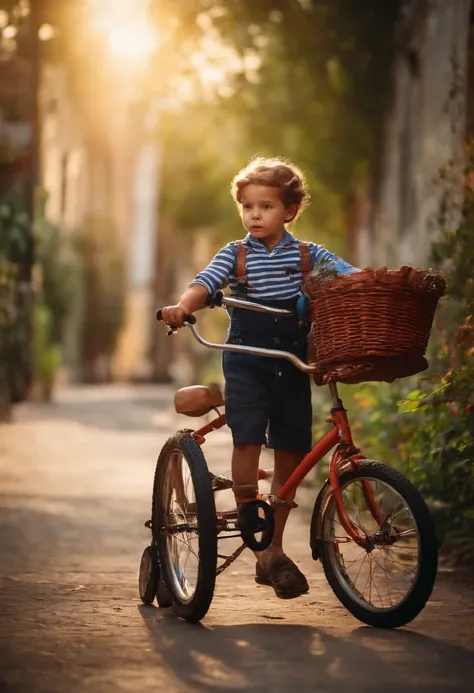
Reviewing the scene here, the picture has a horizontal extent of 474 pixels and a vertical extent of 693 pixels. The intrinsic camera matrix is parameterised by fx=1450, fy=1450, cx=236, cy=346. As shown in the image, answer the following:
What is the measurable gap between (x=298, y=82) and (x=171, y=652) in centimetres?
1406

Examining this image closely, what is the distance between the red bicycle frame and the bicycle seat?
0.43 meters

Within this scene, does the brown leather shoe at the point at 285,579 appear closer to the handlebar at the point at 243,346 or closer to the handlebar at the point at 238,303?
the handlebar at the point at 243,346

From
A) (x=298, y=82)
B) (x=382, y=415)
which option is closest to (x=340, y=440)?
(x=382, y=415)

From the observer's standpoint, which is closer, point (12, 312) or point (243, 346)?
point (243, 346)

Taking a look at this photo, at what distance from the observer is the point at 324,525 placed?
5457mm

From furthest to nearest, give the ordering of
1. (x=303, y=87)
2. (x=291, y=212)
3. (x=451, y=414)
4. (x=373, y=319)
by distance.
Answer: (x=303, y=87)
(x=451, y=414)
(x=291, y=212)
(x=373, y=319)

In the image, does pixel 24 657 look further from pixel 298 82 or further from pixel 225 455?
pixel 298 82

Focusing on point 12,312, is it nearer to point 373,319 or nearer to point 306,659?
point 373,319

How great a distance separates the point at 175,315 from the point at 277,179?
743 millimetres

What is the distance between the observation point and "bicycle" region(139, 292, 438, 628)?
506cm

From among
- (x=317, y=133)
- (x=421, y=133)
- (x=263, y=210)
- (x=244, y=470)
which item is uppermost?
(x=317, y=133)

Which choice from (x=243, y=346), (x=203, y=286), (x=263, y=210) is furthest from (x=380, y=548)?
(x=263, y=210)

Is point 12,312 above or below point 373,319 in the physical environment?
above

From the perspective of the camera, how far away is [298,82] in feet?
59.4
